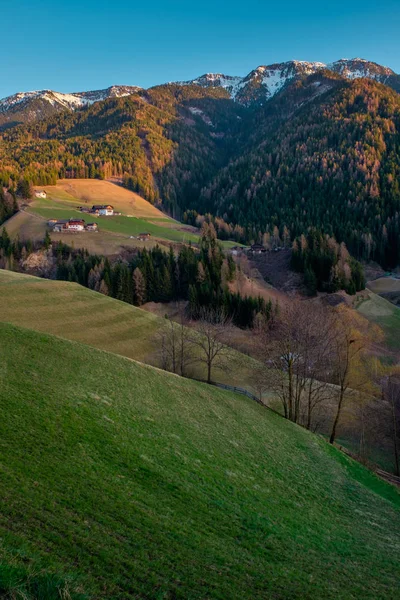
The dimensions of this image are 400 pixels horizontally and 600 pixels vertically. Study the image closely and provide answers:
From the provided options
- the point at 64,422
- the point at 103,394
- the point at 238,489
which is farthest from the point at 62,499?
the point at 103,394

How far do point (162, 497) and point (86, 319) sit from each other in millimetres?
53177

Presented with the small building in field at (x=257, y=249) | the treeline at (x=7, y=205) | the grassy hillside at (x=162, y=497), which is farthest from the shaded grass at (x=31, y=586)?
the treeline at (x=7, y=205)

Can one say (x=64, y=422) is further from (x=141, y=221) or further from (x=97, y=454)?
(x=141, y=221)

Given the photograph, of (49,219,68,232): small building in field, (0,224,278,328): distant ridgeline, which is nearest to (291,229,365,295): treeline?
(0,224,278,328): distant ridgeline

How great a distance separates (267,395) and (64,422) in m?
41.0

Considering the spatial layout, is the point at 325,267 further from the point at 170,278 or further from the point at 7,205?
the point at 7,205

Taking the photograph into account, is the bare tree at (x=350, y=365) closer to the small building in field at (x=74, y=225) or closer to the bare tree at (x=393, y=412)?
the bare tree at (x=393, y=412)

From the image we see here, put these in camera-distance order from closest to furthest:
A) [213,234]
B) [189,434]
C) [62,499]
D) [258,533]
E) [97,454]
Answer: [62,499]
[258,533]
[97,454]
[189,434]
[213,234]

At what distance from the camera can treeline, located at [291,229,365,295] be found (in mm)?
123500

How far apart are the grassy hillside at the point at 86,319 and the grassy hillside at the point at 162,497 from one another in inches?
1014

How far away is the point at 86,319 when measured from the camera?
65.7 metres

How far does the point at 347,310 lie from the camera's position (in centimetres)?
10519

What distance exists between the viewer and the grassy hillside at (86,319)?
58.5m

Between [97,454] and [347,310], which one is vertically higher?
[97,454]
